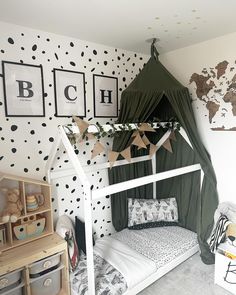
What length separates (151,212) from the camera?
2.70m

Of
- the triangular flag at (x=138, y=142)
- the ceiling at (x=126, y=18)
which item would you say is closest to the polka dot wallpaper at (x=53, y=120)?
the ceiling at (x=126, y=18)

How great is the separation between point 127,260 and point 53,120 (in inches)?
59.3

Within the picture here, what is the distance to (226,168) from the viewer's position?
2379mm

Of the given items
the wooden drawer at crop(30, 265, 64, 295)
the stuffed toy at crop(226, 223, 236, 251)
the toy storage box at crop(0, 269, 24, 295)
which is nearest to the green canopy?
the stuffed toy at crop(226, 223, 236, 251)

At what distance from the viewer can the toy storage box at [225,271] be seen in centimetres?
197

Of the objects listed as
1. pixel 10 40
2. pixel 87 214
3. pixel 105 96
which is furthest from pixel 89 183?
pixel 10 40

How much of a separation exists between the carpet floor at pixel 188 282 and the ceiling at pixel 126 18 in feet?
7.68

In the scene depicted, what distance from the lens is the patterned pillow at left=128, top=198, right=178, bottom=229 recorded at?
2.67 metres

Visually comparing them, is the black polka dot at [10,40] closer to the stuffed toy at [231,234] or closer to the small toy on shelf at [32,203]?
the small toy on shelf at [32,203]

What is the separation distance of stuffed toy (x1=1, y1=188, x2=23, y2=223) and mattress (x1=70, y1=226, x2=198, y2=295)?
74 cm

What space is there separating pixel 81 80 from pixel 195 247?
7.21 ft

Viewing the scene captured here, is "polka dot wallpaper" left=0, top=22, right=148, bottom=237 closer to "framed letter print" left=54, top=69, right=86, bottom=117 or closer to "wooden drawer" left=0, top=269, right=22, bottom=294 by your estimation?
"framed letter print" left=54, top=69, right=86, bottom=117

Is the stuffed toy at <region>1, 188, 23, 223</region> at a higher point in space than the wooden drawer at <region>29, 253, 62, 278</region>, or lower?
higher

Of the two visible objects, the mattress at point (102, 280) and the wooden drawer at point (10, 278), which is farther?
the mattress at point (102, 280)
